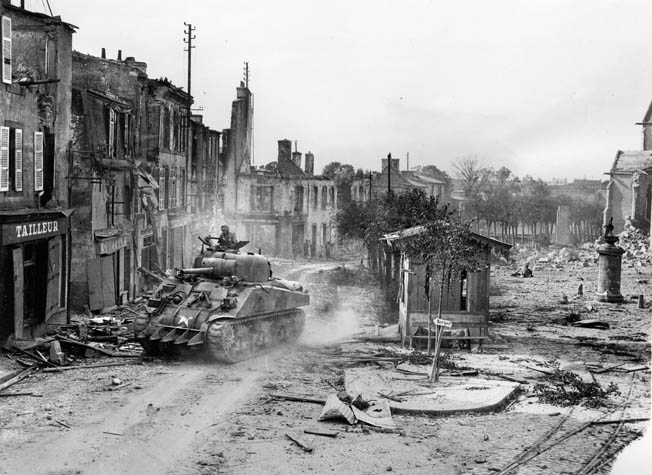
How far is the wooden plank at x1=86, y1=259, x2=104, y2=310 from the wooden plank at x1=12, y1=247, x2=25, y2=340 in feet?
19.4

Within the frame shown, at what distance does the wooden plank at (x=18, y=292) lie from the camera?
1838 cm

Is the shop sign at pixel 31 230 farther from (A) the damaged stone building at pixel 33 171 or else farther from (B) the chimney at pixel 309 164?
(B) the chimney at pixel 309 164

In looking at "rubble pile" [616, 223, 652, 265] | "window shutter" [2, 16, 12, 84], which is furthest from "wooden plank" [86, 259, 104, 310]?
"rubble pile" [616, 223, 652, 265]

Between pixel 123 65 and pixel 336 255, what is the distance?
31.8 m

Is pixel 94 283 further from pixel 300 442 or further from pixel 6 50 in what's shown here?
pixel 300 442

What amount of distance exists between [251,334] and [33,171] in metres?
7.01

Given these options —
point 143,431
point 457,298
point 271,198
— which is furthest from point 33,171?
point 271,198

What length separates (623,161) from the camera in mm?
54250

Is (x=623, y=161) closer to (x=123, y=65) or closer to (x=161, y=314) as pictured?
(x=123, y=65)

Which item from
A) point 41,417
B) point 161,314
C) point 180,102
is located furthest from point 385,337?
point 180,102

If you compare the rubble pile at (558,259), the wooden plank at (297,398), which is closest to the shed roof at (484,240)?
the wooden plank at (297,398)

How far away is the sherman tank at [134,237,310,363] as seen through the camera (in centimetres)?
1745

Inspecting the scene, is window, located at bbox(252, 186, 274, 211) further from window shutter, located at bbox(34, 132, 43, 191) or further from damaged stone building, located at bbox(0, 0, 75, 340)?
window shutter, located at bbox(34, 132, 43, 191)

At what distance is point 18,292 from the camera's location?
1861cm
